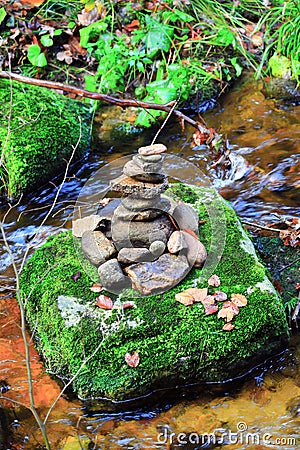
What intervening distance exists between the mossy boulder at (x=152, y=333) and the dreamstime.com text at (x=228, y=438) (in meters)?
0.35

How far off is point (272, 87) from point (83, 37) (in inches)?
105

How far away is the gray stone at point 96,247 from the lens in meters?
3.93

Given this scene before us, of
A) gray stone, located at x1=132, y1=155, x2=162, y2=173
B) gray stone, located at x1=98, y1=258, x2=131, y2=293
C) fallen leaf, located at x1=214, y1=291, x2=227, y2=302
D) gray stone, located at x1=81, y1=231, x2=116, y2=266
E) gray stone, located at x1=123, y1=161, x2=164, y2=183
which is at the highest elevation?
gray stone, located at x1=132, y1=155, x2=162, y2=173

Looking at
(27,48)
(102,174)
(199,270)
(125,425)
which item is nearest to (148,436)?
(125,425)

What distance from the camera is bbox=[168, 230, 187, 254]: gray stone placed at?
3.85 metres

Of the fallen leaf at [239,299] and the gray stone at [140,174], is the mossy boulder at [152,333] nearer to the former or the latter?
the fallen leaf at [239,299]

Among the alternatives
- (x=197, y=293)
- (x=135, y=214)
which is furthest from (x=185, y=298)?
(x=135, y=214)

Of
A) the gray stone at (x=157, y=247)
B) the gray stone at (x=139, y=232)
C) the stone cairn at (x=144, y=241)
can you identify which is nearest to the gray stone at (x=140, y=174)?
the stone cairn at (x=144, y=241)

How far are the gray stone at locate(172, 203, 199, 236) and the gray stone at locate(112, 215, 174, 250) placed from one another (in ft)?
0.48

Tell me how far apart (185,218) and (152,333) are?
0.92 metres

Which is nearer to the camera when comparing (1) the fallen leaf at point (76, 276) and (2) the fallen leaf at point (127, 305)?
(2) the fallen leaf at point (127, 305)

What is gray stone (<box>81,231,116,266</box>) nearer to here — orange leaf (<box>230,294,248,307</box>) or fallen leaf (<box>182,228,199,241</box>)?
fallen leaf (<box>182,228,199,241</box>)

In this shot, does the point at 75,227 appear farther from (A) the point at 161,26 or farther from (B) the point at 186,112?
(A) the point at 161,26

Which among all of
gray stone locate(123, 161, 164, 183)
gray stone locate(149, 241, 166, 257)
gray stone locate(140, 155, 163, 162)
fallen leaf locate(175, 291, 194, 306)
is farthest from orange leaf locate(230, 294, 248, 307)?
gray stone locate(140, 155, 163, 162)
